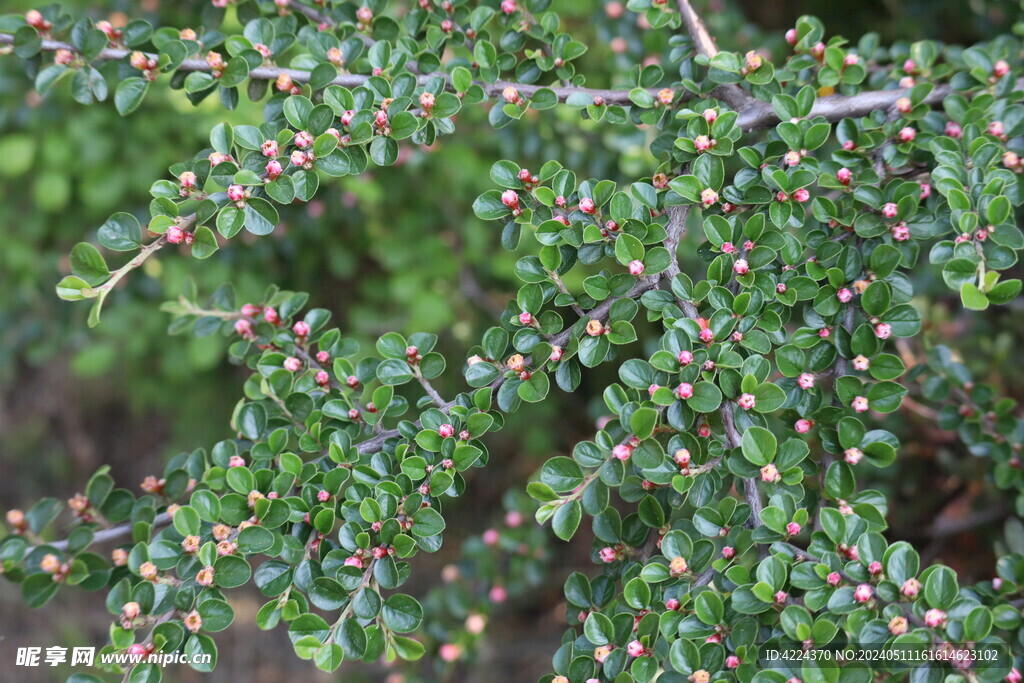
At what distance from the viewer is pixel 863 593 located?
0.84 meters

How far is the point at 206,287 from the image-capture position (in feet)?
7.36

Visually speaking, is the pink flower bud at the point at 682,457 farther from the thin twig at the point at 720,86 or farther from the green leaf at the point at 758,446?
the thin twig at the point at 720,86

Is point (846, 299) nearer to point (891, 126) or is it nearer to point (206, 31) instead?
point (891, 126)

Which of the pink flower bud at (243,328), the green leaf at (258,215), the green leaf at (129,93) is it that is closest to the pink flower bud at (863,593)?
the green leaf at (258,215)

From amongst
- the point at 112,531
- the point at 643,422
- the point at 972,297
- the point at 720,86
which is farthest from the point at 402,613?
the point at 720,86

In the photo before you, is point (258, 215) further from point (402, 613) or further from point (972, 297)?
point (972, 297)

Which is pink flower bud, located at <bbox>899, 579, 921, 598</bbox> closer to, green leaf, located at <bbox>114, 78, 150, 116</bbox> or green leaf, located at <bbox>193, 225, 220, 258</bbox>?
green leaf, located at <bbox>193, 225, 220, 258</bbox>

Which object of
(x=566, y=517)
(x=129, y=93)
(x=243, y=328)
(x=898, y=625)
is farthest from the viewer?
(x=243, y=328)

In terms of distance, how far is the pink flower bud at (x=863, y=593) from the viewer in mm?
845

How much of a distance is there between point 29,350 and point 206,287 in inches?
23.5

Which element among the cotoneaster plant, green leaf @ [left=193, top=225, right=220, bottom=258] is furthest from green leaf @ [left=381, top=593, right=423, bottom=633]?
green leaf @ [left=193, top=225, right=220, bottom=258]

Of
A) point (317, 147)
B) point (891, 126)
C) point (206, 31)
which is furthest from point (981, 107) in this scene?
point (206, 31)

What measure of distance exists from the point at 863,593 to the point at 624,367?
0.37 m

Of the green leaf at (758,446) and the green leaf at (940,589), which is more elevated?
the green leaf at (758,446)
